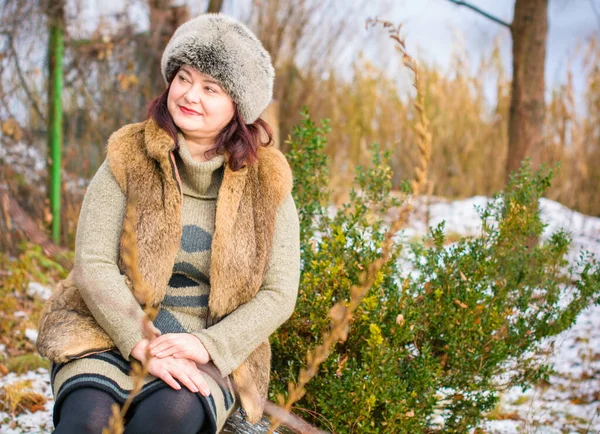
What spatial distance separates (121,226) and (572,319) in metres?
2.02

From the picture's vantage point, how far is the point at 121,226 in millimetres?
2182

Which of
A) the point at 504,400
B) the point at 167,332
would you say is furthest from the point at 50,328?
the point at 504,400

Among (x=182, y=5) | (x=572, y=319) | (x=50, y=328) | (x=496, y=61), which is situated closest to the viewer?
(x=50, y=328)

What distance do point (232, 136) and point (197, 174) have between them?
0.72 ft

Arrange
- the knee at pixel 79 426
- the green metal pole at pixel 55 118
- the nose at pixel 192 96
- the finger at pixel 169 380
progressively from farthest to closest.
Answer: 1. the green metal pole at pixel 55 118
2. the nose at pixel 192 96
3. the finger at pixel 169 380
4. the knee at pixel 79 426

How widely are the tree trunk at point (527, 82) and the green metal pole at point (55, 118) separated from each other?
3.67 m

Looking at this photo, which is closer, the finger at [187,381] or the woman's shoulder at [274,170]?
the finger at [187,381]

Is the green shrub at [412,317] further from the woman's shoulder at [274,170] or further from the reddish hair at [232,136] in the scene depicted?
the reddish hair at [232,136]

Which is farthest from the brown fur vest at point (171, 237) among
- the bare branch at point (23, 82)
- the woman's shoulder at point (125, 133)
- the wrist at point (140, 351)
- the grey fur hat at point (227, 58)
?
the bare branch at point (23, 82)

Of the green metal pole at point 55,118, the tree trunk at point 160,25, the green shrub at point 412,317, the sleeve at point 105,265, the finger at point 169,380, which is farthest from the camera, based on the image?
the tree trunk at point 160,25

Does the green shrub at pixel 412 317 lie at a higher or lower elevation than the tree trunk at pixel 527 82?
lower

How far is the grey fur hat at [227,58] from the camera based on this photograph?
7.32 feet

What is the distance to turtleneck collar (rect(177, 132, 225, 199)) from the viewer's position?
225cm

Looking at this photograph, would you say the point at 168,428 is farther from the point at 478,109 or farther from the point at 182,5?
the point at 478,109
